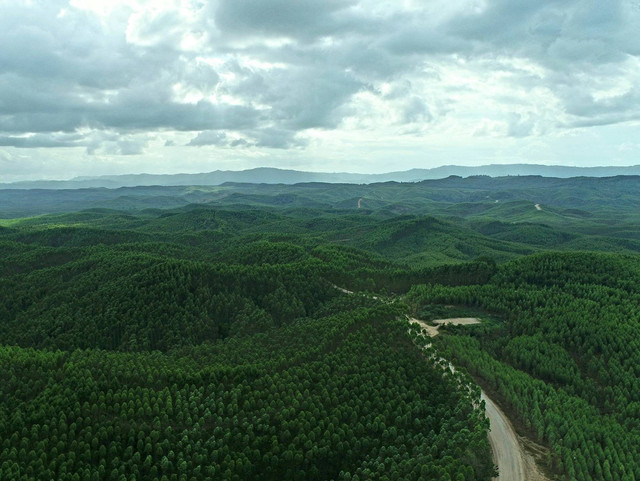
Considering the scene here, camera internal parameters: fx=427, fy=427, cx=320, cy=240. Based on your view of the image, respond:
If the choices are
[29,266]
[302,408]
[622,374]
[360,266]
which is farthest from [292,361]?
[29,266]

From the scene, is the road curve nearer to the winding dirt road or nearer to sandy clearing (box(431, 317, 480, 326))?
the winding dirt road

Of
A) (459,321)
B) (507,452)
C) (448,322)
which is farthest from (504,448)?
(459,321)

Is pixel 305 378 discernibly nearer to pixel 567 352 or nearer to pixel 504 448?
pixel 504 448

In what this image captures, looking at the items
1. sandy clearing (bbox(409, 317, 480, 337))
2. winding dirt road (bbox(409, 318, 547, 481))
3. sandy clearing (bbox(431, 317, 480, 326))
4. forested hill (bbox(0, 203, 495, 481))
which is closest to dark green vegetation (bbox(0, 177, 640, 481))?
forested hill (bbox(0, 203, 495, 481))

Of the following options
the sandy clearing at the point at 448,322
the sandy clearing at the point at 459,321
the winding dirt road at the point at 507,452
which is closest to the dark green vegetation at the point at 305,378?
the winding dirt road at the point at 507,452

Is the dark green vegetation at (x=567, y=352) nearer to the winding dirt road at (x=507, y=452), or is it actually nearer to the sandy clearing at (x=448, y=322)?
the winding dirt road at (x=507, y=452)

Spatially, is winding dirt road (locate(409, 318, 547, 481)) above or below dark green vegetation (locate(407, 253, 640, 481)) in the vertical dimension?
below

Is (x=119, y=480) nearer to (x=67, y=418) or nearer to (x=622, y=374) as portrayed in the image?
(x=67, y=418)

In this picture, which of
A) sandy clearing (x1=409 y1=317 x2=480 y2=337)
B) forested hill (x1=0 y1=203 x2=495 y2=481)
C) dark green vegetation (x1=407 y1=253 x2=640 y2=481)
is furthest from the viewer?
sandy clearing (x1=409 y1=317 x2=480 y2=337)
